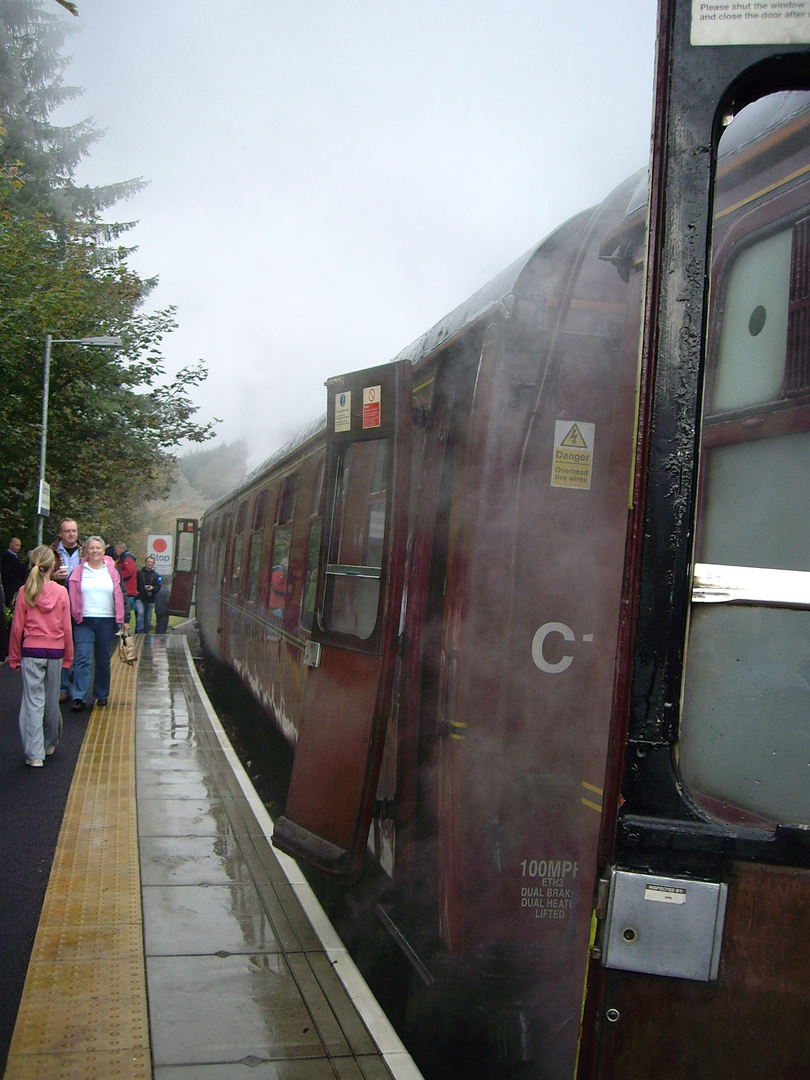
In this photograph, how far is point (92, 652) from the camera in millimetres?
9961

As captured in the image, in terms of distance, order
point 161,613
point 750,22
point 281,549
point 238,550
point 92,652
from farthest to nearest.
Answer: point 161,613, point 238,550, point 92,652, point 281,549, point 750,22

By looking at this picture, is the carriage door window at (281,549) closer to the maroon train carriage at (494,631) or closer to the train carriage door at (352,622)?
the train carriage door at (352,622)

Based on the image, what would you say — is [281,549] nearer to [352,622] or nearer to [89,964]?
[352,622]

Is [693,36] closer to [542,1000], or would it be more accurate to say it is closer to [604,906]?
[604,906]

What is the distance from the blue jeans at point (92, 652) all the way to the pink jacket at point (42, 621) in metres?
2.26

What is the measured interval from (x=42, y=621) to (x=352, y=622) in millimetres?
3491

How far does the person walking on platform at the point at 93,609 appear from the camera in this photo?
9.17 meters

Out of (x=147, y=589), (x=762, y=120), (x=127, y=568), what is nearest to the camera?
(x=762, y=120)

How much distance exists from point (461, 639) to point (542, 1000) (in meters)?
1.33

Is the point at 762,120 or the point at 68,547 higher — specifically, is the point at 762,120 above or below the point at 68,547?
above

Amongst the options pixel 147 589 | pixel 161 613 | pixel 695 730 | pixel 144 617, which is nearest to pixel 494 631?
pixel 695 730

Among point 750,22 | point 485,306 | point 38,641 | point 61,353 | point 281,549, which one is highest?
point 61,353

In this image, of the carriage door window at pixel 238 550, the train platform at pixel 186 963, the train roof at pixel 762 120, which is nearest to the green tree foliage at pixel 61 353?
the carriage door window at pixel 238 550

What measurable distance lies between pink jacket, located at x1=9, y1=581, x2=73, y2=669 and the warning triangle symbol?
184 inches
